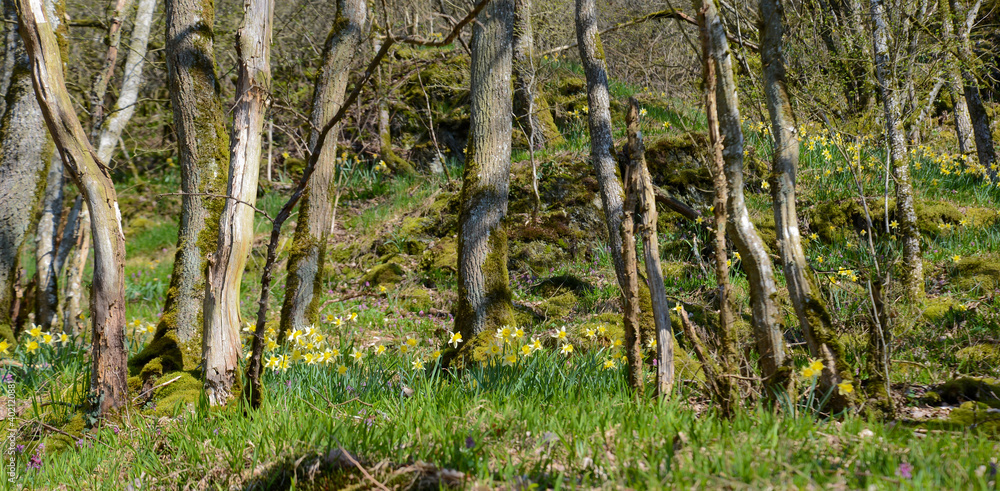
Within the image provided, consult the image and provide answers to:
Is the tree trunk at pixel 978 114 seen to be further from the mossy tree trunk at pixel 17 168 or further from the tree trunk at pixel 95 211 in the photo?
the mossy tree trunk at pixel 17 168

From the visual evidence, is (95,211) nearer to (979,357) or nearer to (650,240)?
(650,240)

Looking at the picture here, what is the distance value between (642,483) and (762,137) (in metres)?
8.15

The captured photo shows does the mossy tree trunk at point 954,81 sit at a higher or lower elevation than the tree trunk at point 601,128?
higher

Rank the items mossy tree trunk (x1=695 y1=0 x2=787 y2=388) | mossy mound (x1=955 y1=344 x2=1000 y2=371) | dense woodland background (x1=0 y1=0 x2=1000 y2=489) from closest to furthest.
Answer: dense woodland background (x1=0 y1=0 x2=1000 y2=489) → mossy tree trunk (x1=695 y1=0 x2=787 y2=388) → mossy mound (x1=955 y1=344 x2=1000 y2=371)

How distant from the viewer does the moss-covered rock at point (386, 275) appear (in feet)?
23.0

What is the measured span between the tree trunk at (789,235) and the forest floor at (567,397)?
0.15 meters

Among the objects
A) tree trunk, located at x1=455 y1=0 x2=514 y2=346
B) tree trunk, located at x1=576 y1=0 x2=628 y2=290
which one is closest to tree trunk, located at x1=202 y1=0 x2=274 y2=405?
tree trunk, located at x1=455 y1=0 x2=514 y2=346

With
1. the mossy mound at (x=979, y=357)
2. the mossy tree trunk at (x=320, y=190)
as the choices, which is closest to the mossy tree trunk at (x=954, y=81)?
the mossy mound at (x=979, y=357)

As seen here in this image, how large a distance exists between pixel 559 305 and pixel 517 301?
51 centimetres

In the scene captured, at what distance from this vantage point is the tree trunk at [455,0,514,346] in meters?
3.77

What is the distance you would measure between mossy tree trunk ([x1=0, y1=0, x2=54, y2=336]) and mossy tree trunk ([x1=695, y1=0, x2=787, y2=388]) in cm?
555

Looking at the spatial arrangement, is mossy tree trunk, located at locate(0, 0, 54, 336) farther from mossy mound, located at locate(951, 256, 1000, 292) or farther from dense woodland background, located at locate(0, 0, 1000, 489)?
mossy mound, located at locate(951, 256, 1000, 292)

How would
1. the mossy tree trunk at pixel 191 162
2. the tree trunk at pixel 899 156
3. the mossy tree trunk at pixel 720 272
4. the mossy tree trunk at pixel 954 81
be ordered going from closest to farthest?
the mossy tree trunk at pixel 720 272, the mossy tree trunk at pixel 191 162, the tree trunk at pixel 899 156, the mossy tree trunk at pixel 954 81

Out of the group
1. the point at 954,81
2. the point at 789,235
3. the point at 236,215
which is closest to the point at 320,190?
the point at 236,215
